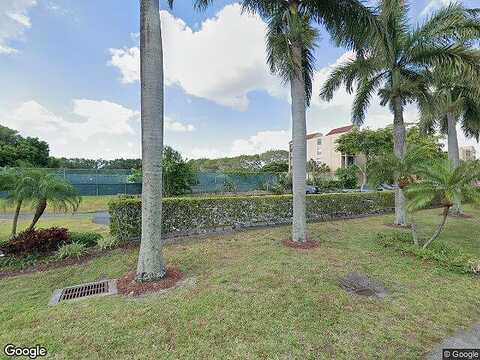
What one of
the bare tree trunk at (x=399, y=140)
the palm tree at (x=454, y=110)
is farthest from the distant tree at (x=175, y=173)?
the palm tree at (x=454, y=110)

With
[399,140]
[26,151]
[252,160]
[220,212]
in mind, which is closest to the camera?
[220,212]

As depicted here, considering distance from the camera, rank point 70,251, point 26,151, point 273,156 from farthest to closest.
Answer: point 273,156, point 26,151, point 70,251

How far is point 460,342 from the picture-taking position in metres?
2.62

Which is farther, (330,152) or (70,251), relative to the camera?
(330,152)

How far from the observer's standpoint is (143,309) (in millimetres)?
3197

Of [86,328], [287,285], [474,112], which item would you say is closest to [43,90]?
[86,328]

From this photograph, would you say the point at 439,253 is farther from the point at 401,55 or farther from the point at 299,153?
the point at 401,55

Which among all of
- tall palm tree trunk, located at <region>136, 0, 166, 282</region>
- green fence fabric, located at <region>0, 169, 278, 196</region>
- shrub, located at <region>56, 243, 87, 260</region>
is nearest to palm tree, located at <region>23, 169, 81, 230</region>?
shrub, located at <region>56, 243, 87, 260</region>

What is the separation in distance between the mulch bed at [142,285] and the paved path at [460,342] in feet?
11.2

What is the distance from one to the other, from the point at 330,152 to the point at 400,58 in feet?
103

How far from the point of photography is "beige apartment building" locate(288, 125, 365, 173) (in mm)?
36447

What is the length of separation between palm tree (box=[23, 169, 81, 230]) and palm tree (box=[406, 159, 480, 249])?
26.0 feet

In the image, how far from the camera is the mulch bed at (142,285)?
381cm

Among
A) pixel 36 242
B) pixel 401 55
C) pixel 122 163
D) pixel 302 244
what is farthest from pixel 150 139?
pixel 122 163
